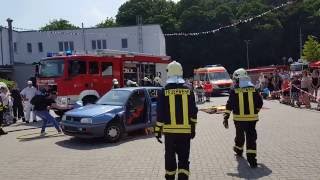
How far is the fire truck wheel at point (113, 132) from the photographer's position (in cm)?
1278

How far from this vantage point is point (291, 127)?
Result: 15.0 metres

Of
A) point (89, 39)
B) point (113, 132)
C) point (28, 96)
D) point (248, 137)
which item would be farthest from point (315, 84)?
point (89, 39)

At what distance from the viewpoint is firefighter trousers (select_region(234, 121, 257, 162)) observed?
9000 millimetres

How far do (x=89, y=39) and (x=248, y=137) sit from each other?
51835mm

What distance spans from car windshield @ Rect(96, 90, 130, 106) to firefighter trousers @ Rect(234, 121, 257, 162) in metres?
4.48

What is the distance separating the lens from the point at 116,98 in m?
13.9

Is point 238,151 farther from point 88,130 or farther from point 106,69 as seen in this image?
point 106,69

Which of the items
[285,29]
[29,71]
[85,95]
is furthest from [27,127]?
[285,29]

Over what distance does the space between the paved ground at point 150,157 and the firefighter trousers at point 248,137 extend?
26cm

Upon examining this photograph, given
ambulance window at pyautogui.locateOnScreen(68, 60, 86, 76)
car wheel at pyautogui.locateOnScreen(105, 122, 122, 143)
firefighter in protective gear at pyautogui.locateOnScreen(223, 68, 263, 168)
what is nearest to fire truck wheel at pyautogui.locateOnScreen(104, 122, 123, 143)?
car wheel at pyautogui.locateOnScreen(105, 122, 122, 143)

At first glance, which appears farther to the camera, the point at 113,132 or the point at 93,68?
the point at 93,68

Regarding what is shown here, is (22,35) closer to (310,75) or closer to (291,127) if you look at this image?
(310,75)

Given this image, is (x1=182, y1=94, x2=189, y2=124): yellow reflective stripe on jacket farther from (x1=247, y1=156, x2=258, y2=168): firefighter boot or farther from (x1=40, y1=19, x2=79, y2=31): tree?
(x1=40, y1=19, x2=79, y2=31): tree

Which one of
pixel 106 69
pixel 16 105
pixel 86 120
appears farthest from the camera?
pixel 16 105
